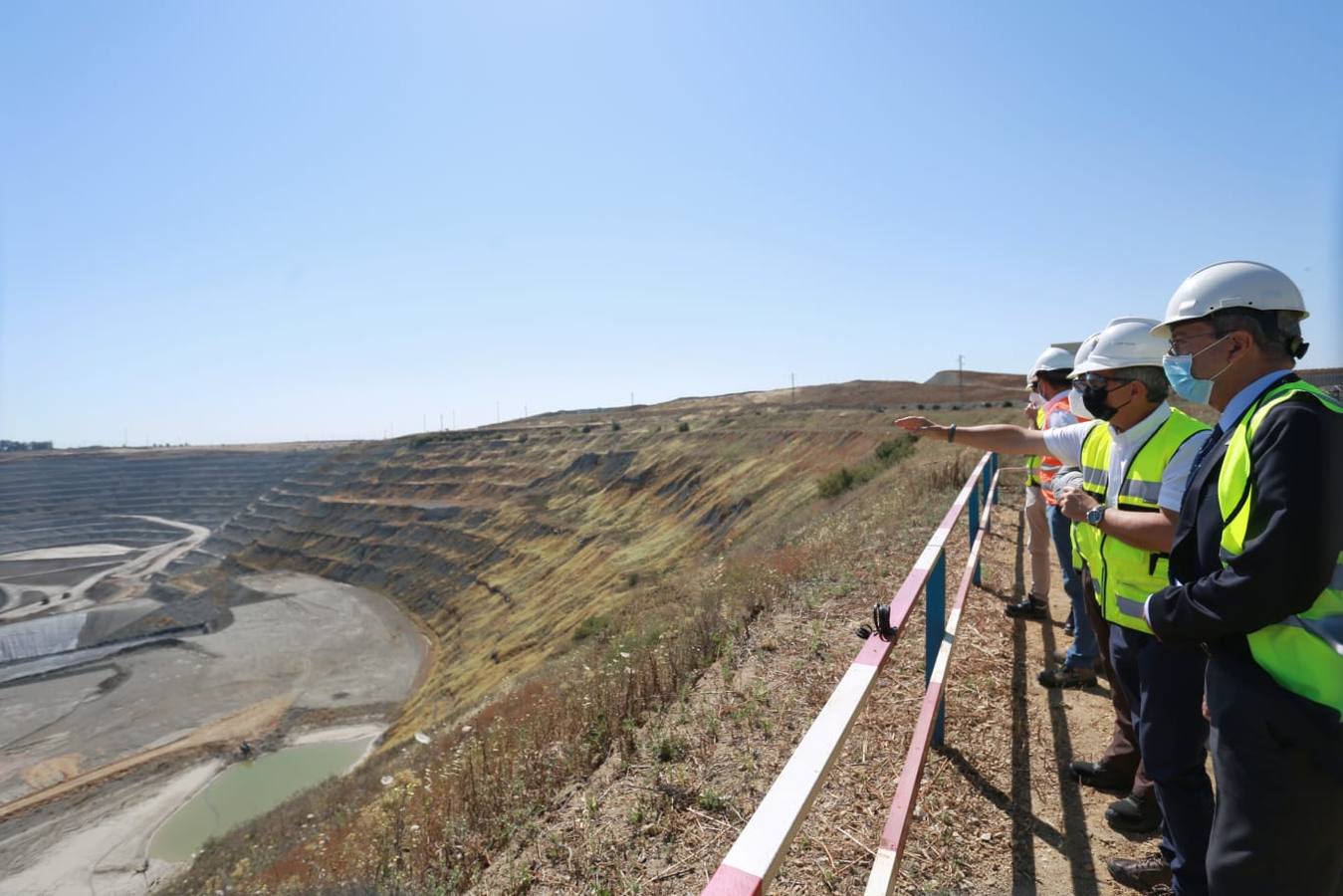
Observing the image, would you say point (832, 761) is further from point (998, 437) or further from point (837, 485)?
point (837, 485)

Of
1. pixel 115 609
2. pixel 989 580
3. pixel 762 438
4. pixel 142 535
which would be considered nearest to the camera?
pixel 989 580

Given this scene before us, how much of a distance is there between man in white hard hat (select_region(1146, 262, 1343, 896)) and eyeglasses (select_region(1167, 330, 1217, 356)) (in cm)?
5

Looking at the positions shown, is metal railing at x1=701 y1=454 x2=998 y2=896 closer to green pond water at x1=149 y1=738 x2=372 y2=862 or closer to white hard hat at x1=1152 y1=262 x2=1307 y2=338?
white hard hat at x1=1152 y1=262 x2=1307 y2=338

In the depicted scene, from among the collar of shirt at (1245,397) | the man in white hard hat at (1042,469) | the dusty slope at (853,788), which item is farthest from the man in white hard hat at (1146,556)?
the man in white hard hat at (1042,469)

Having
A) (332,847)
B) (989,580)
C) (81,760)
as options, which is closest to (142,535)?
(81,760)

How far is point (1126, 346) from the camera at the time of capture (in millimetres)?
3047

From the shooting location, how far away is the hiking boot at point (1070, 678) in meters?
4.62

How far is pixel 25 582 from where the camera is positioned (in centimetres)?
6088

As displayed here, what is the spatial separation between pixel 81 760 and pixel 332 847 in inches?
1172

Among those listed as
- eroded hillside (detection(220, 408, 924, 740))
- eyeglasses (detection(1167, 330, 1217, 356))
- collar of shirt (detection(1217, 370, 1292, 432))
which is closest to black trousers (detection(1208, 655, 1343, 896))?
collar of shirt (detection(1217, 370, 1292, 432))

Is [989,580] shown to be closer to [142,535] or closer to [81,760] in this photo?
[81,760]

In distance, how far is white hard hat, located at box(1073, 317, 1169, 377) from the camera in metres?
2.98

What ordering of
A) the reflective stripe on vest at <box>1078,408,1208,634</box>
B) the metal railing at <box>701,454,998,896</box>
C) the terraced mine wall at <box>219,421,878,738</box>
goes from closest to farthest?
the metal railing at <box>701,454,998,896</box> → the reflective stripe on vest at <box>1078,408,1208,634</box> → the terraced mine wall at <box>219,421,878,738</box>

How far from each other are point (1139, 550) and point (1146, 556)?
0.11ft
